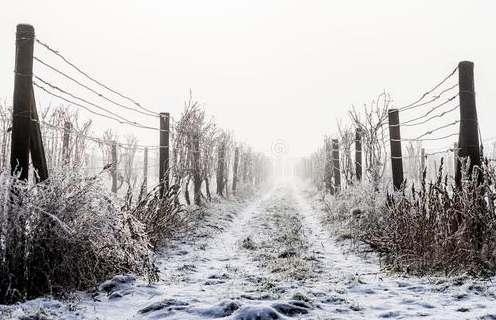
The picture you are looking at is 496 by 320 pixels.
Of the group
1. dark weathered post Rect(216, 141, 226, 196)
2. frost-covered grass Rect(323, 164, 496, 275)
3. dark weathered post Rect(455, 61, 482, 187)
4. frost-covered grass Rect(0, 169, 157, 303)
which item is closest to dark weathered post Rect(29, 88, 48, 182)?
frost-covered grass Rect(0, 169, 157, 303)

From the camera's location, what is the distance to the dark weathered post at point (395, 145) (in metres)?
8.59

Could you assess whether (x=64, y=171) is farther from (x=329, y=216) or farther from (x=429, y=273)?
(x=329, y=216)

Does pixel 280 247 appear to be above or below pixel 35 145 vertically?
below

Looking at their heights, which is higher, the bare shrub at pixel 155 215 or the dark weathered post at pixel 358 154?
the dark weathered post at pixel 358 154

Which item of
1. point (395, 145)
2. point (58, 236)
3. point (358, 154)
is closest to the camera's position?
point (58, 236)

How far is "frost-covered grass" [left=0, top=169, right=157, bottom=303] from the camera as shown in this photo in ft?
11.4

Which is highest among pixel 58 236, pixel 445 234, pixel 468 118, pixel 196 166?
pixel 196 166

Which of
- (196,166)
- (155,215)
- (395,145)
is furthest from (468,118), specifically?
(196,166)

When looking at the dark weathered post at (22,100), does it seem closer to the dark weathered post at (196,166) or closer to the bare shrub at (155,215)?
the bare shrub at (155,215)

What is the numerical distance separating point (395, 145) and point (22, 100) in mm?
7065

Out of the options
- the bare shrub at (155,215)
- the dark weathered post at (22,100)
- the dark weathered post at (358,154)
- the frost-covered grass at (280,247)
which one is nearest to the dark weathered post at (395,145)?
the frost-covered grass at (280,247)

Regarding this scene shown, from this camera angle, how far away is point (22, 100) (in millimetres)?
4312

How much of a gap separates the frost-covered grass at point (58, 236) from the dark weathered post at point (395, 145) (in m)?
6.04

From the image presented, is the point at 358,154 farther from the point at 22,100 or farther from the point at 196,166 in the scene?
the point at 22,100
